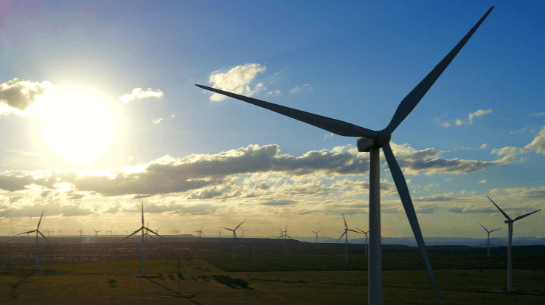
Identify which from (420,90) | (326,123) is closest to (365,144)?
(326,123)

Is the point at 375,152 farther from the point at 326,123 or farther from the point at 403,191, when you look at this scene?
the point at 326,123

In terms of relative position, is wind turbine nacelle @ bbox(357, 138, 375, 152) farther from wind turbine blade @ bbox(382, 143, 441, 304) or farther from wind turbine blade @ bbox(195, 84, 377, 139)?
wind turbine blade @ bbox(382, 143, 441, 304)

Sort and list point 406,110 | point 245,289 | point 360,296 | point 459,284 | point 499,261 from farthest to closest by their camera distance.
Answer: point 499,261, point 459,284, point 245,289, point 360,296, point 406,110

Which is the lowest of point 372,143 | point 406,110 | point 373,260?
point 373,260

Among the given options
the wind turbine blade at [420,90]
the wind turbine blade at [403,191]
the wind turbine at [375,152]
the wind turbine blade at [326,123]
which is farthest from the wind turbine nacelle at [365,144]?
the wind turbine blade at [420,90]

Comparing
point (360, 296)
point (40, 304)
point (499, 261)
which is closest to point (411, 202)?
point (360, 296)

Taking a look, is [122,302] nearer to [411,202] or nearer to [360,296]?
[360,296]

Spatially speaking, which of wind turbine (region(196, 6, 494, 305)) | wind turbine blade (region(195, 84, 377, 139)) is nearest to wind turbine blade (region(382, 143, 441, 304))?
wind turbine (region(196, 6, 494, 305))

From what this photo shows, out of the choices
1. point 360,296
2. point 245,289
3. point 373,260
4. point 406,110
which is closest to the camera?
point 373,260

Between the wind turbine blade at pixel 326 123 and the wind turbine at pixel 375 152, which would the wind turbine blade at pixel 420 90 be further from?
the wind turbine blade at pixel 326 123
